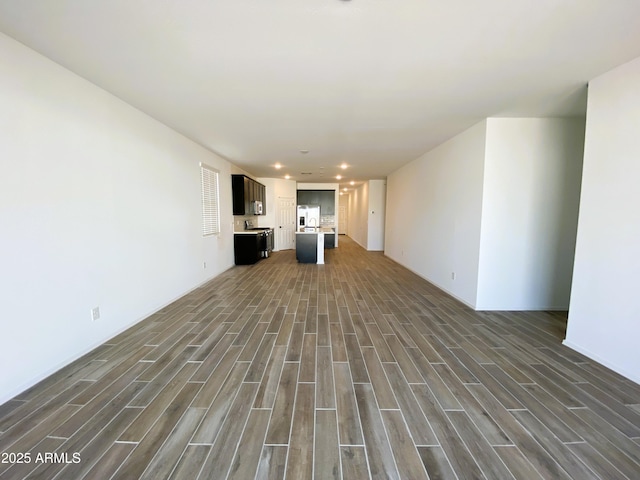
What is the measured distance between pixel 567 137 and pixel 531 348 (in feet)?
9.26

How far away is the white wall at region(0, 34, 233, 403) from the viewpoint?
183cm

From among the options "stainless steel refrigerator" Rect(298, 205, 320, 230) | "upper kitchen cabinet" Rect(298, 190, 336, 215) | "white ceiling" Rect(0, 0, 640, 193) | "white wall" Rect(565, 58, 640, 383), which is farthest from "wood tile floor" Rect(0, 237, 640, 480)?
"upper kitchen cabinet" Rect(298, 190, 336, 215)

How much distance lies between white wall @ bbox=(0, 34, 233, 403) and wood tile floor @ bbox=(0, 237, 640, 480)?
31 cm

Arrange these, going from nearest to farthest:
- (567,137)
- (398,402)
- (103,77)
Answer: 1. (398,402)
2. (103,77)
3. (567,137)

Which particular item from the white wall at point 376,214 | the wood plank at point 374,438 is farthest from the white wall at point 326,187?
the wood plank at point 374,438

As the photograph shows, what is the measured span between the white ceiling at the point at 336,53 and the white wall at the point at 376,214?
18.8ft

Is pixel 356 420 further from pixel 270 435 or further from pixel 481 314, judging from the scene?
pixel 481 314

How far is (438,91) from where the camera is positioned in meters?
2.59

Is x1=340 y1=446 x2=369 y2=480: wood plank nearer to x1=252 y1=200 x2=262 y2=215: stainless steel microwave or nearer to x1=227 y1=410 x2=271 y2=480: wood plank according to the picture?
x1=227 y1=410 x2=271 y2=480: wood plank

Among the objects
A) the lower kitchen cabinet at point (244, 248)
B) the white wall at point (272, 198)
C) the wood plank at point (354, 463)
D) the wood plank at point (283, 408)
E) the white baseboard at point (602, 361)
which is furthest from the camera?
the white wall at point (272, 198)

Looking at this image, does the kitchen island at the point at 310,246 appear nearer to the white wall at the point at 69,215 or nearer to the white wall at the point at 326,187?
the white wall at the point at 326,187

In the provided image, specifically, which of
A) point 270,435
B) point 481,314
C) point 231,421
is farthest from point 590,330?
point 231,421

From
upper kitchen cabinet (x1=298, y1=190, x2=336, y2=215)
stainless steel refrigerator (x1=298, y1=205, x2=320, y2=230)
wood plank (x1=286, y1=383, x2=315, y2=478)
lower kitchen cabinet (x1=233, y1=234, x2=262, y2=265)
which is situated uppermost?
upper kitchen cabinet (x1=298, y1=190, x2=336, y2=215)

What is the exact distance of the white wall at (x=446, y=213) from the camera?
12.0 feet
